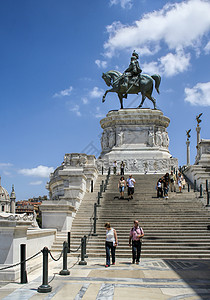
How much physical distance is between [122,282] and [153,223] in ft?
25.3

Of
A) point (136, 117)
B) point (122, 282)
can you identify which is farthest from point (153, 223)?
point (136, 117)

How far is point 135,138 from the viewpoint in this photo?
36.7 m

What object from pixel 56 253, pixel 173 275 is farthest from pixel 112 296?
→ pixel 56 253

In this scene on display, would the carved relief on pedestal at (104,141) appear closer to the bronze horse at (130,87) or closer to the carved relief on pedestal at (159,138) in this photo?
the bronze horse at (130,87)

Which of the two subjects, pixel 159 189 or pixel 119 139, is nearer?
pixel 159 189

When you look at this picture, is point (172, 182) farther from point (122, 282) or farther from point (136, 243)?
point (122, 282)

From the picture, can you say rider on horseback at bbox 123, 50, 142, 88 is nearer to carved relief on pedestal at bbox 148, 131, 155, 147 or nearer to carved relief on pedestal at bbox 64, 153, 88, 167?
carved relief on pedestal at bbox 148, 131, 155, 147

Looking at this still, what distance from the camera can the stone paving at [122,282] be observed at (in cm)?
806

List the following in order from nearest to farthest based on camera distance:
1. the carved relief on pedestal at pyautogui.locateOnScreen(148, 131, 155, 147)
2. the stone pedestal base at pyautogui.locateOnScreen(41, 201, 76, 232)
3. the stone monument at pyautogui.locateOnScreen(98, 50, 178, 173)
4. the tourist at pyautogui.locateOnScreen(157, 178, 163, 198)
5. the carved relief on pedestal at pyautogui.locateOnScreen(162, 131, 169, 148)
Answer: the stone pedestal base at pyautogui.locateOnScreen(41, 201, 76, 232) → the tourist at pyautogui.locateOnScreen(157, 178, 163, 198) → the stone monument at pyautogui.locateOnScreen(98, 50, 178, 173) → the carved relief on pedestal at pyautogui.locateOnScreen(148, 131, 155, 147) → the carved relief on pedestal at pyautogui.locateOnScreen(162, 131, 169, 148)

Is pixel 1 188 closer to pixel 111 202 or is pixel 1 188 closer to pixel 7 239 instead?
pixel 111 202

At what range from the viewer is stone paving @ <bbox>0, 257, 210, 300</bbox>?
8.06m

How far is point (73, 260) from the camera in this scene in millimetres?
13078

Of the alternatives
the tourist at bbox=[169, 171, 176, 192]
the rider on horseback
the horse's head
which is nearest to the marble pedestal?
the rider on horseback

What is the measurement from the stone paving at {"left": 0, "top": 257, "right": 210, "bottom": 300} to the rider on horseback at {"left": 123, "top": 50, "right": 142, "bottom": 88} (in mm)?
29337
